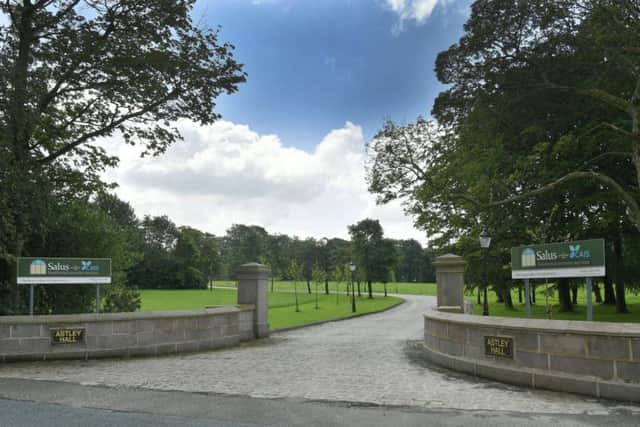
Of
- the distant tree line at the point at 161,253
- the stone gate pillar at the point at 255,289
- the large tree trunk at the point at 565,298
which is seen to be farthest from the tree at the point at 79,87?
the large tree trunk at the point at 565,298

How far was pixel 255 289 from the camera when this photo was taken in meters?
14.8

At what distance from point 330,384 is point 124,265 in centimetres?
1395

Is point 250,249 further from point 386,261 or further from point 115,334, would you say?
point 115,334

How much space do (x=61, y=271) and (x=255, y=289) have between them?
5.28 meters

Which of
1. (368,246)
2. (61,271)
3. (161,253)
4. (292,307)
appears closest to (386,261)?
(368,246)

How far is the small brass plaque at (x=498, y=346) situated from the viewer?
818 cm

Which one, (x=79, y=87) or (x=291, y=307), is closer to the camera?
(x=79, y=87)

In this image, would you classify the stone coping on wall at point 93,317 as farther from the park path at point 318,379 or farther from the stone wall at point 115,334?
the park path at point 318,379

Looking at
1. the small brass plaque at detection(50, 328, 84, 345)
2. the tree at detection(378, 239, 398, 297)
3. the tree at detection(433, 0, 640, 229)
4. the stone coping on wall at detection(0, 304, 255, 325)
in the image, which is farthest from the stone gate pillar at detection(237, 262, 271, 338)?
the tree at detection(378, 239, 398, 297)

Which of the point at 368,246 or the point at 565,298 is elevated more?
the point at 368,246

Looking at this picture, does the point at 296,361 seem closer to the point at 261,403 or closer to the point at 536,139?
the point at 261,403

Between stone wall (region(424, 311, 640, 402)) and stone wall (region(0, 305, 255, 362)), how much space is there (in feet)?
20.3

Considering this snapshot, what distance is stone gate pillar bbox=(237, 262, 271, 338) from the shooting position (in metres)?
14.8

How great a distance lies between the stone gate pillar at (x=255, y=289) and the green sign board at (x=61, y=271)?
13.6 feet
